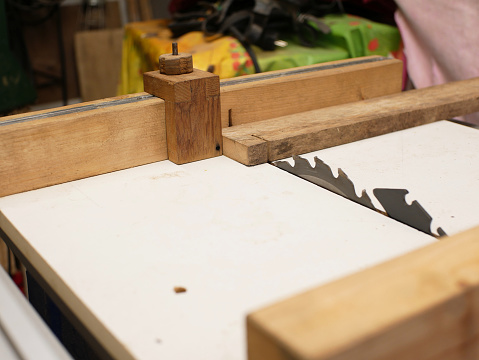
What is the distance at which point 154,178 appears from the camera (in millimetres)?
920

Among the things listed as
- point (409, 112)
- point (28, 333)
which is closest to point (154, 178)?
point (28, 333)

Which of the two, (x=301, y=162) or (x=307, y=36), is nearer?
(x=301, y=162)

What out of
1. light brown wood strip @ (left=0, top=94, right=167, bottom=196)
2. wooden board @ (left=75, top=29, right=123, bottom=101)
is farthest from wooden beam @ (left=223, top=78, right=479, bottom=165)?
wooden board @ (left=75, top=29, right=123, bottom=101)

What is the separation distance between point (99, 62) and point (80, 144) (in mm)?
2858

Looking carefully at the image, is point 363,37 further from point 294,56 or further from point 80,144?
point 80,144

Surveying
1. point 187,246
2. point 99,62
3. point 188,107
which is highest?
point 188,107

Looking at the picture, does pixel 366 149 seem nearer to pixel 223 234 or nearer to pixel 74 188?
pixel 223 234

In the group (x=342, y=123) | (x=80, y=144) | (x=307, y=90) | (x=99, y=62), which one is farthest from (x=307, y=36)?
(x=99, y=62)

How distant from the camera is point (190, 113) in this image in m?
0.96

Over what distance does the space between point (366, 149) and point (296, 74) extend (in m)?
0.26

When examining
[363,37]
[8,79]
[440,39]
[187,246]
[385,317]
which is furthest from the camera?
[8,79]

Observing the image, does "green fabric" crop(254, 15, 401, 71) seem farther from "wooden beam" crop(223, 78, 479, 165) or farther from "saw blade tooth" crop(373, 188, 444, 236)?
"saw blade tooth" crop(373, 188, 444, 236)

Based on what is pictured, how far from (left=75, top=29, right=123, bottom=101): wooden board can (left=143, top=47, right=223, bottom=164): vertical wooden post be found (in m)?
2.66

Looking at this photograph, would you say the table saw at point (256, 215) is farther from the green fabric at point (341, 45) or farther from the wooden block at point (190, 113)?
the green fabric at point (341, 45)
